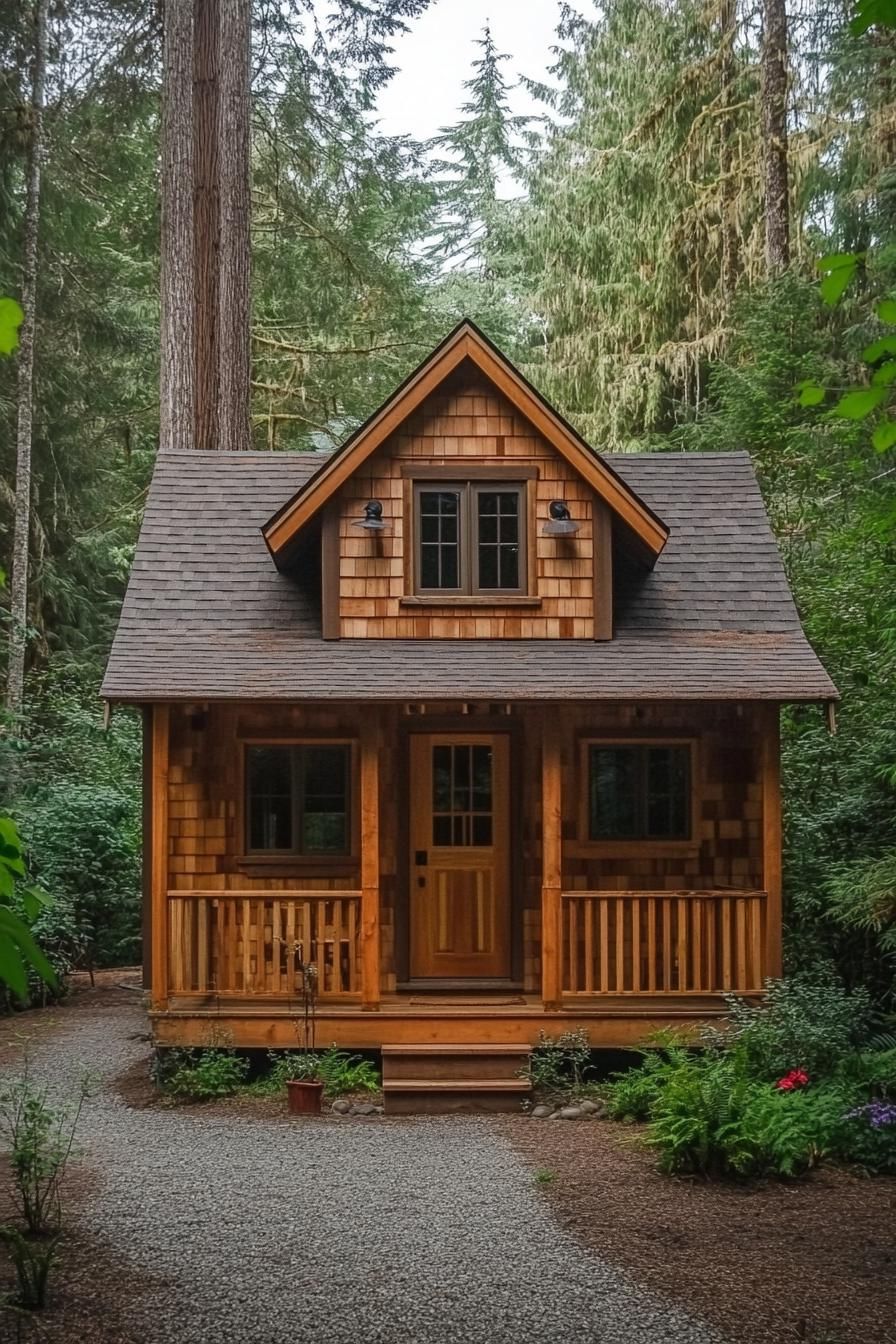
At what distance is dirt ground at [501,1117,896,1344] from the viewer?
18.7 feet

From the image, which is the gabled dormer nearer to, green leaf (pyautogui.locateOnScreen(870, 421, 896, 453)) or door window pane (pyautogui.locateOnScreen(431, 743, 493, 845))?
door window pane (pyautogui.locateOnScreen(431, 743, 493, 845))

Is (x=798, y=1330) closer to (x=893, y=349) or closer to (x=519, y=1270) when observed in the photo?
(x=519, y=1270)

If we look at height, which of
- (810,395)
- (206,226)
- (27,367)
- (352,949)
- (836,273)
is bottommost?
(352,949)

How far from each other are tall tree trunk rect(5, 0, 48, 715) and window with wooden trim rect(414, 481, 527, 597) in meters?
8.07

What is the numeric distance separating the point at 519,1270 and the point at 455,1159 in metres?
2.28

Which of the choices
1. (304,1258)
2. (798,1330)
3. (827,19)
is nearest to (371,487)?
(304,1258)

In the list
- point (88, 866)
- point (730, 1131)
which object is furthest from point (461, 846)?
point (88, 866)

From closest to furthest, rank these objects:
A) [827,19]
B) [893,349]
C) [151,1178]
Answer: [893,349], [151,1178], [827,19]

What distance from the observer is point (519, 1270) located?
20.6 feet

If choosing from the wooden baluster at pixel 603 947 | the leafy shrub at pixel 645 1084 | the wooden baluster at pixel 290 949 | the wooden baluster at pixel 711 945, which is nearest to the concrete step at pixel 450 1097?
the leafy shrub at pixel 645 1084

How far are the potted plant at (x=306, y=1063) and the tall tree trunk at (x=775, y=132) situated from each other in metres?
13.7

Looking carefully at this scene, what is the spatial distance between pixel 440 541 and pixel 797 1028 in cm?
499

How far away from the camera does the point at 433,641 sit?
37.9ft

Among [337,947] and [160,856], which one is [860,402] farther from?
[160,856]
